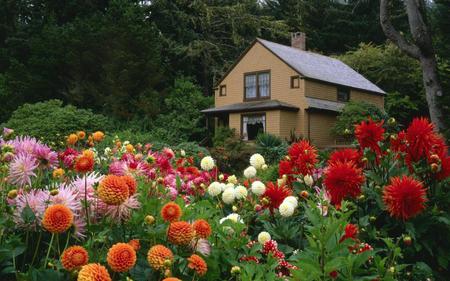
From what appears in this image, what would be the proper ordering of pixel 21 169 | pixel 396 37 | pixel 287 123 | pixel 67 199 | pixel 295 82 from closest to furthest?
pixel 67 199, pixel 21 169, pixel 396 37, pixel 287 123, pixel 295 82

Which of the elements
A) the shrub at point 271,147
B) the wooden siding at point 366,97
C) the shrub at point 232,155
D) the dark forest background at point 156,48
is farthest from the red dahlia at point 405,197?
the wooden siding at point 366,97

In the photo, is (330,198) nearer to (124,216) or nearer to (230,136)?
(124,216)

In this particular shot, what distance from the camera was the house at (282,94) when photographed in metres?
23.6

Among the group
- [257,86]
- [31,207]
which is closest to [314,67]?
[257,86]

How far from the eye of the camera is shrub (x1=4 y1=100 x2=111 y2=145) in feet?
63.7

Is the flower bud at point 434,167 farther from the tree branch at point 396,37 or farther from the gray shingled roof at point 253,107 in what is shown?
the gray shingled roof at point 253,107

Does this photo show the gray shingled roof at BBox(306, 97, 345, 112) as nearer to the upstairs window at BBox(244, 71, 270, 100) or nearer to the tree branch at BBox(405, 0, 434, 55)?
the upstairs window at BBox(244, 71, 270, 100)

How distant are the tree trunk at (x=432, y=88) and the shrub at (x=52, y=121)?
1248cm

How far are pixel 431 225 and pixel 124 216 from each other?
164cm

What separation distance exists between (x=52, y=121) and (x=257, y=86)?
9.64 meters

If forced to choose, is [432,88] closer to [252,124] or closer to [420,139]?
[420,139]

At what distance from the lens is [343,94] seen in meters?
25.8

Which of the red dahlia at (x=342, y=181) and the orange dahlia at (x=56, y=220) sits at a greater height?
the red dahlia at (x=342, y=181)

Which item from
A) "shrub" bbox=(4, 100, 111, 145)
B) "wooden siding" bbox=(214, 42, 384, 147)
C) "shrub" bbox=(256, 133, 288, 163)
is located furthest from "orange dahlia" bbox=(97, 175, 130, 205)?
"wooden siding" bbox=(214, 42, 384, 147)
